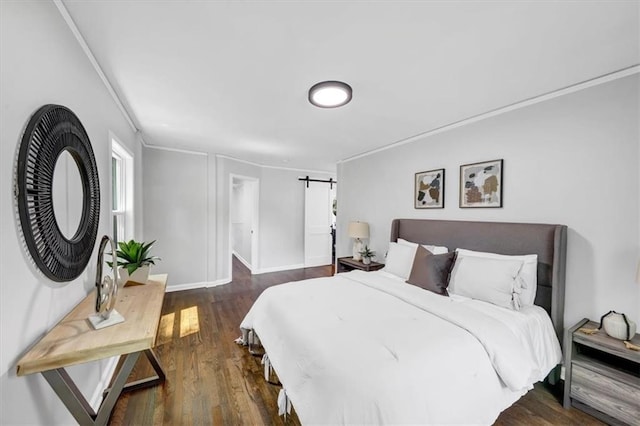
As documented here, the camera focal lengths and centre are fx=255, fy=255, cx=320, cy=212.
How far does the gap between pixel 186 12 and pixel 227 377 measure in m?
2.59

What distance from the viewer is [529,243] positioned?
230 cm

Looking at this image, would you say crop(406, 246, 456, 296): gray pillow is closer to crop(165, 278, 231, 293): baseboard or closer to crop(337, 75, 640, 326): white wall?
crop(337, 75, 640, 326): white wall

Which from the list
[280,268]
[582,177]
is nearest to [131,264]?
[582,177]

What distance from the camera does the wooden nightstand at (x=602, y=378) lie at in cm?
163

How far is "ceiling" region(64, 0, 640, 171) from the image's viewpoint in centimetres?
135

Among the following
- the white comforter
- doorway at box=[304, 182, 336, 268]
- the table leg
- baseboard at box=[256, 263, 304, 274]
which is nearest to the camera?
the table leg

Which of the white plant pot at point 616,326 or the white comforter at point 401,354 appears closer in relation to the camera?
the white comforter at point 401,354

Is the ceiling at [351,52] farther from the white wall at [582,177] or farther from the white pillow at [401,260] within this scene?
the white pillow at [401,260]

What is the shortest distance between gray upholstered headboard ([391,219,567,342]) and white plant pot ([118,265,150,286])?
3048 mm

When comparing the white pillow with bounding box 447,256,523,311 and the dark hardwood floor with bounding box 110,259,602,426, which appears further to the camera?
the white pillow with bounding box 447,256,523,311

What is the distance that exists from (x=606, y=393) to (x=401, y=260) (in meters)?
1.75

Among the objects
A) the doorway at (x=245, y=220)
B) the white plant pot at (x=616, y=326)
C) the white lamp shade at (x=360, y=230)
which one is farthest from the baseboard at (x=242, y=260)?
the white plant pot at (x=616, y=326)

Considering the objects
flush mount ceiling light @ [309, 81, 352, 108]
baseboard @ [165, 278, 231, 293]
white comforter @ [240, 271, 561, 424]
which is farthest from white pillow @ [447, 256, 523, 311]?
baseboard @ [165, 278, 231, 293]

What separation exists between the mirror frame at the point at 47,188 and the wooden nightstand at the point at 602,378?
3255mm
